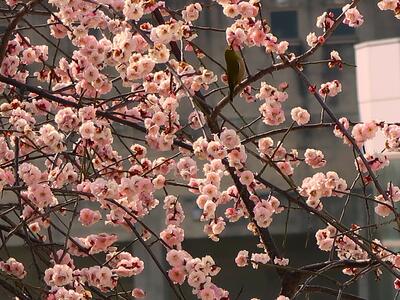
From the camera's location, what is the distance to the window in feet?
30.8

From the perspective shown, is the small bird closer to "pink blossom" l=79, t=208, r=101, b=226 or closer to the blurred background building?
"pink blossom" l=79, t=208, r=101, b=226

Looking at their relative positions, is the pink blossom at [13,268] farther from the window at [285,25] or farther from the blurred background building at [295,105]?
the window at [285,25]

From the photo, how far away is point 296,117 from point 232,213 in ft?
1.26

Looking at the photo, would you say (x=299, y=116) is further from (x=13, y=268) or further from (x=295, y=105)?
(x=295, y=105)

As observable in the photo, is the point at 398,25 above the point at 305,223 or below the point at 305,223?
above

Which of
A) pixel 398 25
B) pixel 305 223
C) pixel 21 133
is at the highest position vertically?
pixel 398 25

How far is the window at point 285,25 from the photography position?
9.39m

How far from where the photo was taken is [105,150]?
344cm

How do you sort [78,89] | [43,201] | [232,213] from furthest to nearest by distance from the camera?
[232,213], [78,89], [43,201]

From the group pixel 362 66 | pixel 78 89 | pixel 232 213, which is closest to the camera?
pixel 78 89

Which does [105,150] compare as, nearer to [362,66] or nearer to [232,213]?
[232,213]

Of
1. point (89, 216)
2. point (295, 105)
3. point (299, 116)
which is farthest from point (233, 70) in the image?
point (295, 105)

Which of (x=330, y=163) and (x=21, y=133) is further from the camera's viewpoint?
(x=330, y=163)

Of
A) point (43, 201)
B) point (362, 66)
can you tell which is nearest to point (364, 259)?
point (43, 201)
